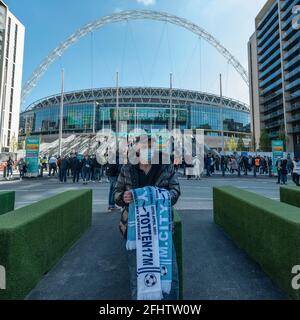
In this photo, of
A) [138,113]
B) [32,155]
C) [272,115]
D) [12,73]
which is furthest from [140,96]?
[32,155]

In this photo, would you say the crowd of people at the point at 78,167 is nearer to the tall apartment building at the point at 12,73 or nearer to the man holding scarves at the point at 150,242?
the man holding scarves at the point at 150,242

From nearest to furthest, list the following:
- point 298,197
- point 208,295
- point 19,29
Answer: point 208,295, point 298,197, point 19,29

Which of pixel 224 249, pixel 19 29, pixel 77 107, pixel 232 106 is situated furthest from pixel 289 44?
pixel 19 29

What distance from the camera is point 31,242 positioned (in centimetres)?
271

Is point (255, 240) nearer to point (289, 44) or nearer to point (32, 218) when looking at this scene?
point (32, 218)

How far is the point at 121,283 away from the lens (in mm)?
2975

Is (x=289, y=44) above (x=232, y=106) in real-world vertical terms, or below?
above

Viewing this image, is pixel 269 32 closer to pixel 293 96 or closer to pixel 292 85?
pixel 292 85

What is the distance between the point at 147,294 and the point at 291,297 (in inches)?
72.6

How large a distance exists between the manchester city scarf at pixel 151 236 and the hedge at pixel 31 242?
1289 millimetres

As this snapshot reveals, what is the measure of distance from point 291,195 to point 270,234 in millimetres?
2900

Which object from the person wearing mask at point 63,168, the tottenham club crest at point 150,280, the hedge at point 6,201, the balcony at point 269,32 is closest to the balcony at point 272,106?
the balcony at point 269,32

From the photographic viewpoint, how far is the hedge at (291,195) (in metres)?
5.05

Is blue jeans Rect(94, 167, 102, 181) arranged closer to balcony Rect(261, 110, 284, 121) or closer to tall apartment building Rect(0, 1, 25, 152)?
tall apartment building Rect(0, 1, 25, 152)
